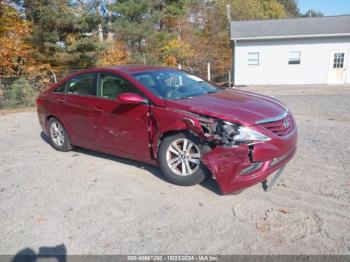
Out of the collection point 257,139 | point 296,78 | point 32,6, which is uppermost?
point 32,6

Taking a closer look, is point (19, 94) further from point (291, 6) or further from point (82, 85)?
point (291, 6)

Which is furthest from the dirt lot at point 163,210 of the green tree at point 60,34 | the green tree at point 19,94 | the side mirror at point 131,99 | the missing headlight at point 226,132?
the green tree at point 60,34

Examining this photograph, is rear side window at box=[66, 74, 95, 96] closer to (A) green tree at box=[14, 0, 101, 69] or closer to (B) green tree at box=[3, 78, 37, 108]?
(B) green tree at box=[3, 78, 37, 108]

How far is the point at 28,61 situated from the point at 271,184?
50.4ft

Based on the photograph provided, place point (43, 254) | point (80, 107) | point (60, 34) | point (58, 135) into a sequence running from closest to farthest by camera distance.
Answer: point (43, 254)
point (80, 107)
point (58, 135)
point (60, 34)

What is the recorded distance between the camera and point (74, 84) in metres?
5.40

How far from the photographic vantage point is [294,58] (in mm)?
19234

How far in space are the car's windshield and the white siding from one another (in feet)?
51.4

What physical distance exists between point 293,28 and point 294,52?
164 centimetres

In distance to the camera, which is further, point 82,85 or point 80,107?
point 82,85

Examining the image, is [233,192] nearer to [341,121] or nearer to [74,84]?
[74,84]

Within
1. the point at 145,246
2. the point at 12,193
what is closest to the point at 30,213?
the point at 12,193

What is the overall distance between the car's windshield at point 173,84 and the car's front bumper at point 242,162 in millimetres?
1135

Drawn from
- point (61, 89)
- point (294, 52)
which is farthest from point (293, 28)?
point (61, 89)
